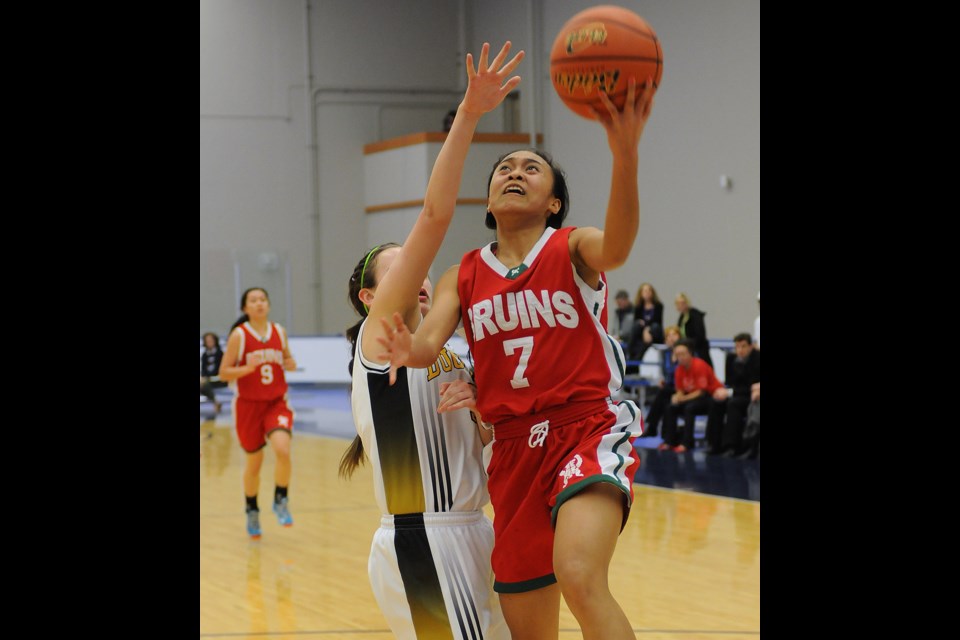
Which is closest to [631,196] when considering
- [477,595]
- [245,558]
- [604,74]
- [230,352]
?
[604,74]

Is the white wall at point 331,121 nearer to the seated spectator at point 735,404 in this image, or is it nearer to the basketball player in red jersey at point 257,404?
the seated spectator at point 735,404

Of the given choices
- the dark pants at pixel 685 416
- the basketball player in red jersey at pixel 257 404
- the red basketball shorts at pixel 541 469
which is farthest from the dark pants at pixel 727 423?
the red basketball shorts at pixel 541 469

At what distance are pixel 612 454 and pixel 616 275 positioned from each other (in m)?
14.9

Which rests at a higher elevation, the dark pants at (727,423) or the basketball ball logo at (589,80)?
the basketball ball logo at (589,80)

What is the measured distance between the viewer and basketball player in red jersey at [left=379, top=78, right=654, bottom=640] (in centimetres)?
293

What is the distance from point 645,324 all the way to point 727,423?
2.68 metres

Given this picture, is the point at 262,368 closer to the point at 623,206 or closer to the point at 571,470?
the point at 571,470

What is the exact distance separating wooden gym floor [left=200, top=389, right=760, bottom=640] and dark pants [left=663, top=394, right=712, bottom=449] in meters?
0.21

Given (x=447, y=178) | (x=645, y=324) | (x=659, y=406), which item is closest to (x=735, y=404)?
(x=659, y=406)

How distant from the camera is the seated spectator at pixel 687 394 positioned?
36.7 ft

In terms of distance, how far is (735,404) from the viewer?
10727 millimetres

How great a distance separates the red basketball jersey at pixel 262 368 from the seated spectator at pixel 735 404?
4545 mm

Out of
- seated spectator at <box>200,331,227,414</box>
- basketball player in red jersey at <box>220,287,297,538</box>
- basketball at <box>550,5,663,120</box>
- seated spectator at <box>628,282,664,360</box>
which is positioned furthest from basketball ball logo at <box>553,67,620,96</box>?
seated spectator at <box>200,331,227,414</box>

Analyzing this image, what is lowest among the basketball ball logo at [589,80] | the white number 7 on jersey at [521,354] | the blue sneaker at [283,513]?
the blue sneaker at [283,513]
